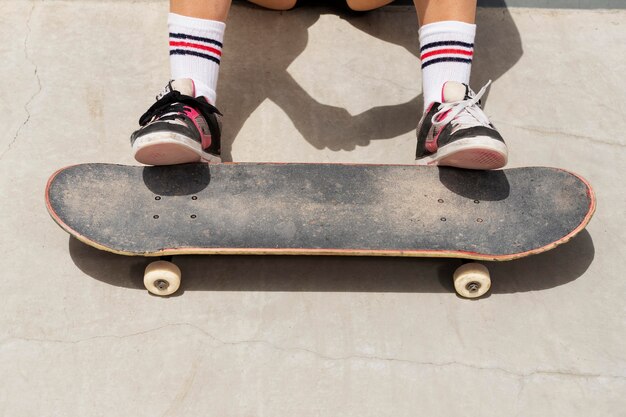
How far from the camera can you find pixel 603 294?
8.02 feet

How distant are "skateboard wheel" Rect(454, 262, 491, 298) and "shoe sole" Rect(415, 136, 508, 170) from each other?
1.06ft

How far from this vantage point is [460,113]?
243 cm

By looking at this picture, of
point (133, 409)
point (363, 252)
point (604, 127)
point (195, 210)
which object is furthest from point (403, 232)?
point (604, 127)

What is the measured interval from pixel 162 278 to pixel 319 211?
53cm

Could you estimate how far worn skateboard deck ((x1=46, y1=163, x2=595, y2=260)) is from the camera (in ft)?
7.53

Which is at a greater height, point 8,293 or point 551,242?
point 551,242

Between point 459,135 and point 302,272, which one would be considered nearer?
point 459,135

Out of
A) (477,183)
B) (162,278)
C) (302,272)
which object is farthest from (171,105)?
(477,183)

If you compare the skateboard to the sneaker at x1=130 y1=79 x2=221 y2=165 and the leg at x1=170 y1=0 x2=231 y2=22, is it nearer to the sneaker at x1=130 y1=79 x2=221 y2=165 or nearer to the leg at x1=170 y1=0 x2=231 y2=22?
the sneaker at x1=130 y1=79 x2=221 y2=165

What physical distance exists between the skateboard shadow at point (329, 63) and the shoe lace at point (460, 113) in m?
0.45

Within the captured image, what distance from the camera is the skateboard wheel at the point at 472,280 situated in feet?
7.69

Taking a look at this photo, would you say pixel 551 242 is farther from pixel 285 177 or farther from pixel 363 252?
pixel 285 177

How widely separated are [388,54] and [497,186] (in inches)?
39.8

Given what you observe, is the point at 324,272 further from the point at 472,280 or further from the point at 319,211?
the point at 472,280
